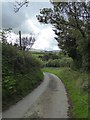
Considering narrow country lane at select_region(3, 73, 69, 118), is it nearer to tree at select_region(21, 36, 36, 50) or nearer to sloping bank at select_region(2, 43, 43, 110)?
sloping bank at select_region(2, 43, 43, 110)

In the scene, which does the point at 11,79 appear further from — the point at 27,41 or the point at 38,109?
the point at 27,41

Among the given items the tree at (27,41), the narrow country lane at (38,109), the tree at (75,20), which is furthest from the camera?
the tree at (27,41)

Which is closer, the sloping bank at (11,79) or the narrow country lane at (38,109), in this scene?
the narrow country lane at (38,109)

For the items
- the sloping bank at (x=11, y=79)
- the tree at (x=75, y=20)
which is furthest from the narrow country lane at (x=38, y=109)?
the tree at (x=75, y=20)

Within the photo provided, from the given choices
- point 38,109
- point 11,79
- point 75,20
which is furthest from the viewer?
point 75,20

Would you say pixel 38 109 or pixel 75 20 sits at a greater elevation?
pixel 75 20

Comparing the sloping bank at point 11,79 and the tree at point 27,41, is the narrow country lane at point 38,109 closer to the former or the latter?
the sloping bank at point 11,79

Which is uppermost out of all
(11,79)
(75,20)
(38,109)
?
(75,20)

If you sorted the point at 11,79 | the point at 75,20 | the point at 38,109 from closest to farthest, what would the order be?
1. the point at 38,109
2. the point at 11,79
3. the point at 75,20

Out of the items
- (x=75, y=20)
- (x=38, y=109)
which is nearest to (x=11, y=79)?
(x=38, y=109)

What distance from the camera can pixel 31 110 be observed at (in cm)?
1639

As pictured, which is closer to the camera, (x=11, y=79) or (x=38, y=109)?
(x=38, y=109)

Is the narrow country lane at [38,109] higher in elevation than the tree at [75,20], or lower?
lower

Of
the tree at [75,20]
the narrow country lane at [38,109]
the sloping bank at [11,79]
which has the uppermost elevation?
the tree at [75,20]
